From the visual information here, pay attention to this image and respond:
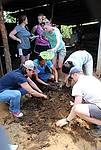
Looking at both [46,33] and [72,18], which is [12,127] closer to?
[46,33]

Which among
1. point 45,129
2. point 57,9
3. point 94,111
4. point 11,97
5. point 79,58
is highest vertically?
point 57,9

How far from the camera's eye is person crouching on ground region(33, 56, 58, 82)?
5.73 m

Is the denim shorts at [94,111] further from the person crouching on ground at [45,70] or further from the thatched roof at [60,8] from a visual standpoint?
the thatched roof at [60,8]

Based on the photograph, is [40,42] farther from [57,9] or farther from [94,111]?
[57,9]

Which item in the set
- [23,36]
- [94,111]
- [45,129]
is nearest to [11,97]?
[45,129]

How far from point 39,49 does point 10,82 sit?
5.41 feet

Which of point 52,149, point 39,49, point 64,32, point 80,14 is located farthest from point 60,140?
point 64,32

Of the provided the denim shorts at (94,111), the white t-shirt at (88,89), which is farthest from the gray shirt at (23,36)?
the denim shorts at (94,111)

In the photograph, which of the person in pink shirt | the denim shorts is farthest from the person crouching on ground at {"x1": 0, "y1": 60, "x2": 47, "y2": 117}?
the person in pink shirt

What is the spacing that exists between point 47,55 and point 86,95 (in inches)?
65.9

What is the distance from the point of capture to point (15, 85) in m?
5.05

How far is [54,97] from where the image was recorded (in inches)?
236

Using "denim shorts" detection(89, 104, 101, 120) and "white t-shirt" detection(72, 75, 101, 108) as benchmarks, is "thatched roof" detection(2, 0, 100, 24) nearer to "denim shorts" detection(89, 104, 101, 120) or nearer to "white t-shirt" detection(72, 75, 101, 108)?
"white t-shirt" detection(72, 75, 101, 108)

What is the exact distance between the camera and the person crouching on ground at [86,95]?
438cm
